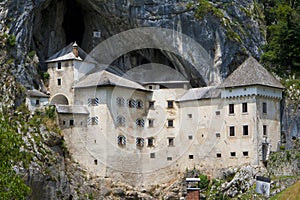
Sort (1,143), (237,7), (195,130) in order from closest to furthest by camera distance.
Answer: (1,143) → (195,130) → (237,7)

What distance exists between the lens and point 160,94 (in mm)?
79562

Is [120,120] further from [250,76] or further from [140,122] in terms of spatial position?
[250,76]

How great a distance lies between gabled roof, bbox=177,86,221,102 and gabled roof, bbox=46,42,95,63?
1151 cm

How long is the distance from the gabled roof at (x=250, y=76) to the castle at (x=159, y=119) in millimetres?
101

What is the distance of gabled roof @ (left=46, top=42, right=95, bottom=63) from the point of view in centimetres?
7931

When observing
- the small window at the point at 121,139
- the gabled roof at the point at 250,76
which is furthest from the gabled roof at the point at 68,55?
the gabled roof at the point at 250,76

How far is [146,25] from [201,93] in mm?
10223

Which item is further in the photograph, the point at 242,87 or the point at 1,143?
the point at 242,87

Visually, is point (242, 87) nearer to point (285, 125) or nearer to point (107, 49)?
point (285, 125)

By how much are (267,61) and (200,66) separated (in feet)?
25.0

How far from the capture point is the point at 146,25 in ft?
265

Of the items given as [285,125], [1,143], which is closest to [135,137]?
[285,125]

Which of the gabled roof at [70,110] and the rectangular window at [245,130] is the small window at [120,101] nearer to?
the gabled roof at [70,110]

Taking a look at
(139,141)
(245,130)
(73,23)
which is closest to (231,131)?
(245,130)
